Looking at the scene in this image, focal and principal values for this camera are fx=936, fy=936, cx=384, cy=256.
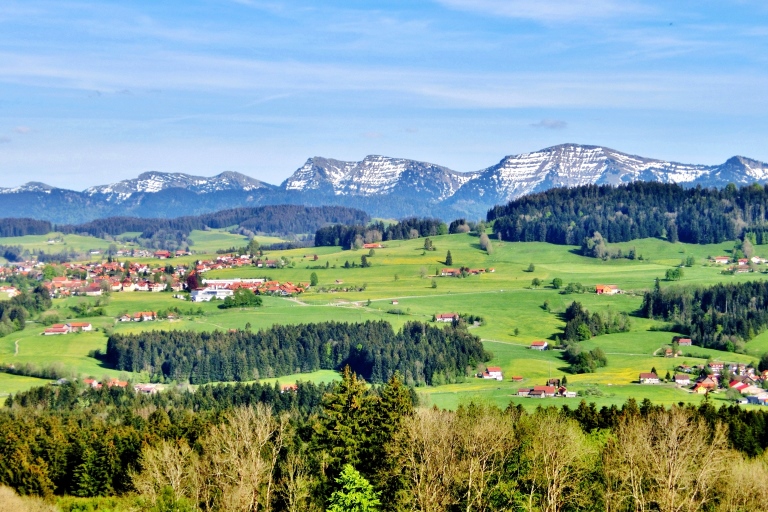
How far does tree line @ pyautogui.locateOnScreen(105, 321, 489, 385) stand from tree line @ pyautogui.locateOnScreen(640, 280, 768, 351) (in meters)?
30.8

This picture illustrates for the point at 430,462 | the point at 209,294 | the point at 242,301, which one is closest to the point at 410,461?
the point at 430,462

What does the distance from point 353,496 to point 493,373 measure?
2491 inches

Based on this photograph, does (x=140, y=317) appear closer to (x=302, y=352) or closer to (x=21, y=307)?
(x=21, y=307)

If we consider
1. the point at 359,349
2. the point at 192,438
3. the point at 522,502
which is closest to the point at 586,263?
the point at 359,349

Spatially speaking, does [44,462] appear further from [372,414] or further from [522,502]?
[522,502]

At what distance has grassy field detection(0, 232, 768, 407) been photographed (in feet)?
338

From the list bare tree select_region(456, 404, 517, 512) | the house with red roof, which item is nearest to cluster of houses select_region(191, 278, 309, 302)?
the house with red roof

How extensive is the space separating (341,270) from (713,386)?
4225 inches

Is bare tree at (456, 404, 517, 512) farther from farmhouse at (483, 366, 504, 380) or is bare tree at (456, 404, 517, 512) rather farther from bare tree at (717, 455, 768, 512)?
farmhouse at (483, 366, 504, 380)

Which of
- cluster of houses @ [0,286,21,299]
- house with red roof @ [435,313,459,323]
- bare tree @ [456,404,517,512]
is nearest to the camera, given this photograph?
bare tree @ [456,404,517,512]

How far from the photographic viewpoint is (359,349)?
391 ft

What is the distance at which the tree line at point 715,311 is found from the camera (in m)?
121

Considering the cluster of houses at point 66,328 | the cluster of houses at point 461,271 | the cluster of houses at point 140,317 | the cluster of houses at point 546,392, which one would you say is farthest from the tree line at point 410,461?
the cluster of houses at point 461,271

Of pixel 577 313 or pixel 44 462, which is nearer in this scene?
pixel 44 462
